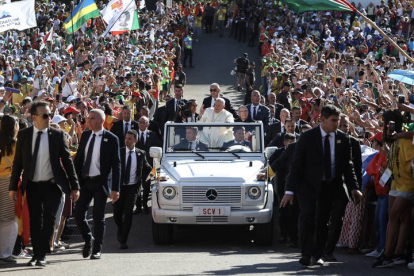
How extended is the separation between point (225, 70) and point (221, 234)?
27.3 meters

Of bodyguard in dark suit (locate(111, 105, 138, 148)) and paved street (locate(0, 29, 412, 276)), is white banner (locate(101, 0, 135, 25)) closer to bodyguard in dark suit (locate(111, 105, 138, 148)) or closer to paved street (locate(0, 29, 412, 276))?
bodyguard in dark suit (locate(111, 105, 138, 148))

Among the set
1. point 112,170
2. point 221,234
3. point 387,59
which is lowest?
point 221,234

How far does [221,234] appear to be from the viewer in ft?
46.0

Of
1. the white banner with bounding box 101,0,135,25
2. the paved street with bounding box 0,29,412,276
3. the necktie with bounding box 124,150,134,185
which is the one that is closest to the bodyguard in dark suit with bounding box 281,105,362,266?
the paved street with bounding box 0,29,412,276

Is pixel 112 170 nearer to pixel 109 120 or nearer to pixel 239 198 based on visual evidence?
pixel 239 198

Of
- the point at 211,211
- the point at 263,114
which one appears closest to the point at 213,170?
the point at 211,211

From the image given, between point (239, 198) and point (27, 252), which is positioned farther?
point (239, 198)

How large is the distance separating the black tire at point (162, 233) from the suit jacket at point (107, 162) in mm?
2067

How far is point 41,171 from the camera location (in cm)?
1002

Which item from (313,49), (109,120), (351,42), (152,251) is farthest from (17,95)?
(351,42)

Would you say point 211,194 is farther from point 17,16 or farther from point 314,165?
point 17,16

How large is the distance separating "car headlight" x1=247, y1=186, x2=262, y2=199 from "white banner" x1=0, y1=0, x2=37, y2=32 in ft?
49.3

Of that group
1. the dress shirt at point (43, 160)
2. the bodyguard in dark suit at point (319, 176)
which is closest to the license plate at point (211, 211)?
the bodyguard in dark suit at point (319, 176)

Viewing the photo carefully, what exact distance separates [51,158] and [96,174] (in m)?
0.96
